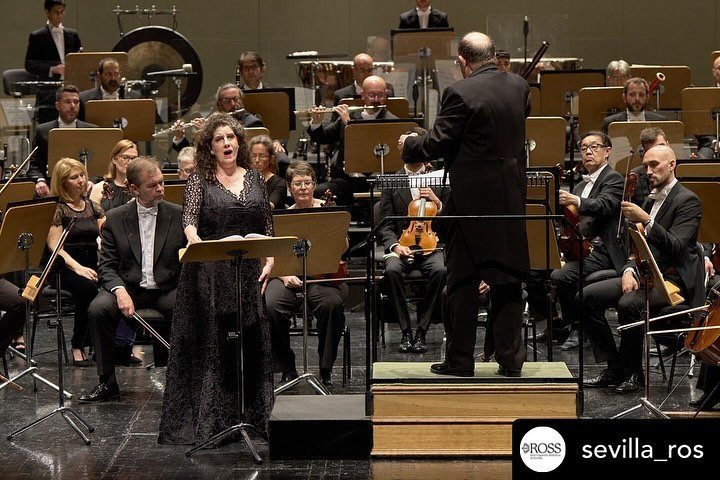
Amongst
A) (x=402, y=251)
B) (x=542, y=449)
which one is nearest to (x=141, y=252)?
(x=402, y=251)

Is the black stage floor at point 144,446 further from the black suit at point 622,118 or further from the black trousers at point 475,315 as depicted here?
the black suit at point 622,118

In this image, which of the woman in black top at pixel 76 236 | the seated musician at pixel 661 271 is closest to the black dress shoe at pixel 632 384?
the seated musician at pixel 661 271

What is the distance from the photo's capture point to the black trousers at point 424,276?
7.13 meters

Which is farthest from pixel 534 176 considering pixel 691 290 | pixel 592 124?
pixel 592 124

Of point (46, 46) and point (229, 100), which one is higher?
point (46, 46)

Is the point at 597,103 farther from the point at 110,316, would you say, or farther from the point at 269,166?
the point at 110,316

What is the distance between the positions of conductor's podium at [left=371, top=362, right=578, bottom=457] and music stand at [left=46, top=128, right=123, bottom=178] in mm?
3913

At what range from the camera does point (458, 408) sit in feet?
16.8

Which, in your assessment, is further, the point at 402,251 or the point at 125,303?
the point at 402,251

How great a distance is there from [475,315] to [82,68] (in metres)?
6.35

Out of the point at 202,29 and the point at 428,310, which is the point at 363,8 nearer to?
the point at 202,29

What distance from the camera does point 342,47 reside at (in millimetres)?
13578

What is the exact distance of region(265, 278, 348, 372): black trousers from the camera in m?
6.39

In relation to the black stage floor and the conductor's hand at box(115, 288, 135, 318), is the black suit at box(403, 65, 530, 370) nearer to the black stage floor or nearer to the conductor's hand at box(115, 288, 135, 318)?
the black stage floor
